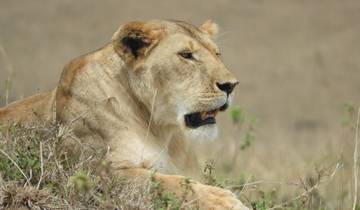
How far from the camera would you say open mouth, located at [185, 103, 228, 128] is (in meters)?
6.49

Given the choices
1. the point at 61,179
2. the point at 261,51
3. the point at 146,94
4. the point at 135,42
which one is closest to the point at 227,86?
the point at 146,94

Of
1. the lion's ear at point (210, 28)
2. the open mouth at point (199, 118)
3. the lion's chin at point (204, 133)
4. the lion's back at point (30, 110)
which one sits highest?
the lion's ear at point (210, 28)

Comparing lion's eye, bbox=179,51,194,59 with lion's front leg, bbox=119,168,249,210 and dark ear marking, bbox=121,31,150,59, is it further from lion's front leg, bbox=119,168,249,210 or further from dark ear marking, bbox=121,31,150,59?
lion's front leg, bbox=119,168,249,210

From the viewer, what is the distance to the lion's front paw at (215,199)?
226 inches

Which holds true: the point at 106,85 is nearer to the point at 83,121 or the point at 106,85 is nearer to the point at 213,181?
the point at 83,121

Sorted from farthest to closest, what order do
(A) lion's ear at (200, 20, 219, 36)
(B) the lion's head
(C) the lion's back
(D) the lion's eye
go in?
(A) lion's ear at (200, 20, 219, 36) < (C) the lion's back < (D) the lion's eye < (B) the lion's head

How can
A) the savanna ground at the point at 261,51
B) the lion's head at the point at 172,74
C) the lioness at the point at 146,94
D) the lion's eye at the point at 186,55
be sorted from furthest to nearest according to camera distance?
the savanna ground at the point at 261,51 → the lion's eye at the point at 186,55 → the lion's head at the point at 172,74 → the lioness at the point at 146,94

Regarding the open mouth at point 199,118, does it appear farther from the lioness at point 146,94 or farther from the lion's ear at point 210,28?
the lion's ear at point 210,28

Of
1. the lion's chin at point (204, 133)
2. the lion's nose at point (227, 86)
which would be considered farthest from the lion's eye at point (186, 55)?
the lion's chin at point (204, 133)

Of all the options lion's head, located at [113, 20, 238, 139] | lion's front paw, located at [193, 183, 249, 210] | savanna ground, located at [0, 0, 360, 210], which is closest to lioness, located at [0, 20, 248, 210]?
lion's head, located at [113, 20, 238, 139]

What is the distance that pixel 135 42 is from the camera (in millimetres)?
6547

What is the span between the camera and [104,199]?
558 cm

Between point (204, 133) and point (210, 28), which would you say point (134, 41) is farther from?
point (210, 28)

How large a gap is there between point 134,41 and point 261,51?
12.2 meters
